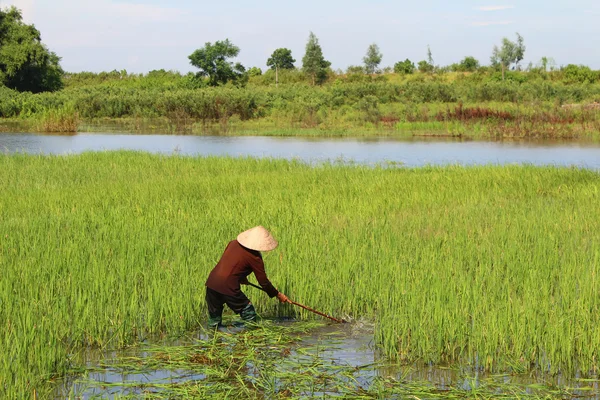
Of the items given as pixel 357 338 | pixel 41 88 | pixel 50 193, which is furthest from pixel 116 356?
pixel 41 88

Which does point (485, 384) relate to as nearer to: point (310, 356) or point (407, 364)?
point (407, 364)

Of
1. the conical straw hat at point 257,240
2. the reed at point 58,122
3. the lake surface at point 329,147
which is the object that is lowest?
the conical straw hat at point 257,240

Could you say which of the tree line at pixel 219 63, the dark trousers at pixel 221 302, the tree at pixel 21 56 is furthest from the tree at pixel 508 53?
the dark trousers at pixel 221 302

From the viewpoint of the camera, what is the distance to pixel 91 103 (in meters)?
48.2

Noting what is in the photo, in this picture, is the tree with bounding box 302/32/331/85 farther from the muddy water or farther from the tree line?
the muddy water

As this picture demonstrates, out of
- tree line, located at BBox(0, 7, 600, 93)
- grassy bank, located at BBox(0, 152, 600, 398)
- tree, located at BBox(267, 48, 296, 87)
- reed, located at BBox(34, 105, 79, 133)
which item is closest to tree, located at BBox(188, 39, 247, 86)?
tree line, located at BBox(0, 7, 600, 93)

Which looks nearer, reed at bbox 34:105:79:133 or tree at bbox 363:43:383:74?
reed at bbox 34:105:79:133

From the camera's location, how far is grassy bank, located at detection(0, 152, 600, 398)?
5562 millimetres

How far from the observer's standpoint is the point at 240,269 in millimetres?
5828

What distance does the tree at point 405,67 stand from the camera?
67.3 m

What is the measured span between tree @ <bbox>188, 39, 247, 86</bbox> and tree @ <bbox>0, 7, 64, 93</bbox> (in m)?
11.7

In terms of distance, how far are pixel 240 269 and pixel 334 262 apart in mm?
2152

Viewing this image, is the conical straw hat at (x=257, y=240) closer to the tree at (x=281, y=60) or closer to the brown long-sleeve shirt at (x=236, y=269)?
the brown long-sleeve shirt at (x=236, y=269)

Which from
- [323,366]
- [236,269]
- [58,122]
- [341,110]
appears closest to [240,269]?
[236,269]
